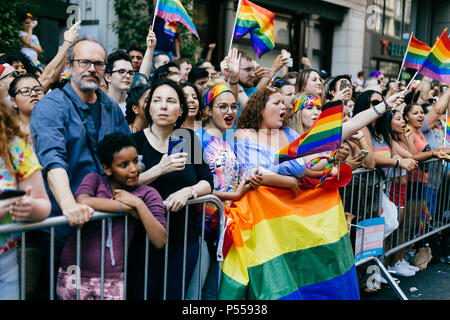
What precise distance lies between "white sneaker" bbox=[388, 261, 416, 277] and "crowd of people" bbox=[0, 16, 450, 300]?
5.01 ft

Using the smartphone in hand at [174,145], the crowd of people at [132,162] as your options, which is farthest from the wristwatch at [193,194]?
the smartphone in hand at [174,145]

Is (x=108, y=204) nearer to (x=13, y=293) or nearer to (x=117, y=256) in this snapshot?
(x=117, y=256)

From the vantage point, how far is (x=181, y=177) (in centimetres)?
347

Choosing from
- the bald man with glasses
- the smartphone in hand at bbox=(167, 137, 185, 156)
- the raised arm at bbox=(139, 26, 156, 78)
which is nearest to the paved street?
the smartphone in hand at bbox=(167, 137, 185, 156)

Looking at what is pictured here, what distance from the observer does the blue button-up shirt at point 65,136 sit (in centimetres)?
297

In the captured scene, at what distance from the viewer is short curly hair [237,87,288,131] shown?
429 centimetres

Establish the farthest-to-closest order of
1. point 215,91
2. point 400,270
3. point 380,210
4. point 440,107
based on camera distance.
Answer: point 440,107 → point 400,270 → point 380,210 → point 215,91

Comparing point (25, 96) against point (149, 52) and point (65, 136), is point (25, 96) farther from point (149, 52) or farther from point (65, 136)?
point (149, 52)

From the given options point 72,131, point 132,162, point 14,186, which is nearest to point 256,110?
point 132,162

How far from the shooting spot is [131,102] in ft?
15.1

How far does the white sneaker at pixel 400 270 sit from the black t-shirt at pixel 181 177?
3.30 metres

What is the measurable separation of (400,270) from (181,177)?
3.69m
